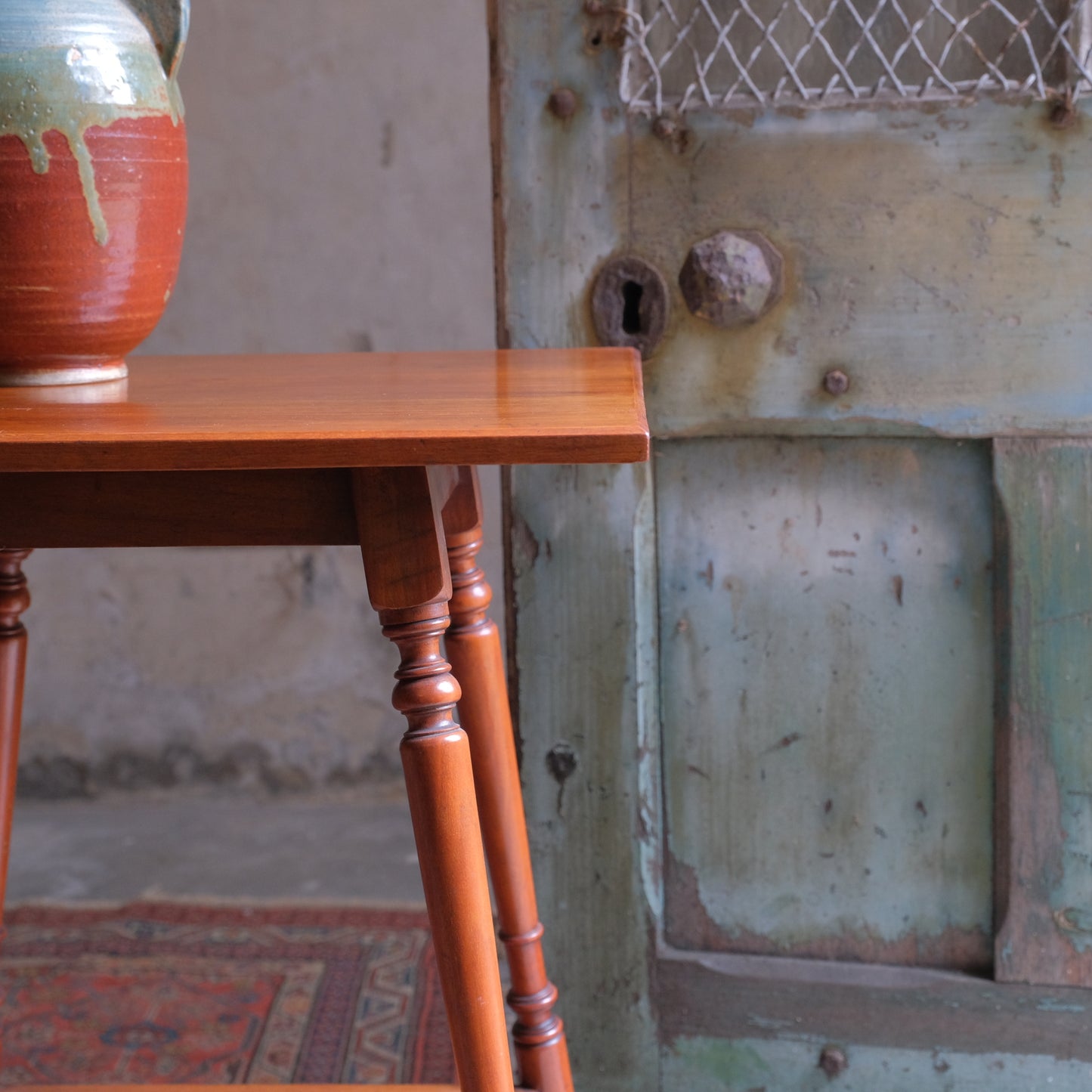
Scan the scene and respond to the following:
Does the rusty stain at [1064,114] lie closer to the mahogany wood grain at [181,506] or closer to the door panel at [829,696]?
the door panel at [829,696]

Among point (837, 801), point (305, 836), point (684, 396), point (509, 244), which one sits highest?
point (509, 244)

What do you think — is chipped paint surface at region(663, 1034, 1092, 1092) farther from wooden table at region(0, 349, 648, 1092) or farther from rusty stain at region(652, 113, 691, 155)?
rusty stain at region(652, 113, 691, 155)

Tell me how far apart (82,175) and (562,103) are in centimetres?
43

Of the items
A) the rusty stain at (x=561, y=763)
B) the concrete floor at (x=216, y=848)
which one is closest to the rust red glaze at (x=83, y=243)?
the rusty stain at (x=561, y=763)

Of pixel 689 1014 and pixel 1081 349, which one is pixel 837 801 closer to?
pixel 689 1014

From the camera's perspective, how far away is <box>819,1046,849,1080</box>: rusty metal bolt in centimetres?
118

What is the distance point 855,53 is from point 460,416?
1.97 feet

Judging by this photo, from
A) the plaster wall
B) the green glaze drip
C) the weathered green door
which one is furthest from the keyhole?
the plaster wall

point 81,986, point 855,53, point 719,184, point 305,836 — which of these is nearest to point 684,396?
point 719,184

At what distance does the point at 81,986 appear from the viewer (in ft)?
5.80

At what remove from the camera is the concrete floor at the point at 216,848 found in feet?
6.98

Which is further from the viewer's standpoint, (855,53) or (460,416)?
(855,53)

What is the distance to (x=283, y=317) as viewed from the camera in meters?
2.54

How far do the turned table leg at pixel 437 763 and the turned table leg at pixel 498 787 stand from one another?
19cm
